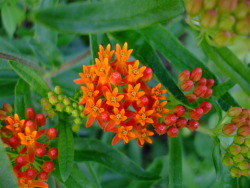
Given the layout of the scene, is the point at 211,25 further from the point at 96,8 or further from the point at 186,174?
the point at 186,174

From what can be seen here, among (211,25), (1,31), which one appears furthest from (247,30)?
(1,31)

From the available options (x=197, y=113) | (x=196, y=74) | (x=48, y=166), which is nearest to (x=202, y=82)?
(x=196, y=74)

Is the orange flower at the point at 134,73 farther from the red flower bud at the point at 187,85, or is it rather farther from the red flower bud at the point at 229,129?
the red flower bud at the point at 229,129

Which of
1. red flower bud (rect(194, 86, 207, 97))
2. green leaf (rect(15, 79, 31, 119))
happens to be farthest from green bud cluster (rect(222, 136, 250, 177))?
A: green leaf (rect(15, 79, 31, 119))

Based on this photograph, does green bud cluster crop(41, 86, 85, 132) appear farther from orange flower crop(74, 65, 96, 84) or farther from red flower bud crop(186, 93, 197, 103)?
red flower bud crop(186, 93, 197, 103)

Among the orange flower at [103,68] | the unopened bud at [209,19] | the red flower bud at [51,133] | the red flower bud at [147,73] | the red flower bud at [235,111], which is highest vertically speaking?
the unopened bud at [209,19]

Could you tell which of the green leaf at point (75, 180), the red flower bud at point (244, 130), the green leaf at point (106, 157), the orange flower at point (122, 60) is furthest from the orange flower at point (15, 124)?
the red flower bud at point (244, 130)
